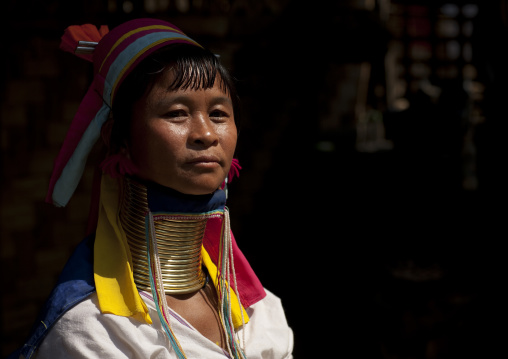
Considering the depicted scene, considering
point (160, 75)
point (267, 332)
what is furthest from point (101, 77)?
point (267, 332)

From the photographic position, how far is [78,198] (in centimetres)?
354

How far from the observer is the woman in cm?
160

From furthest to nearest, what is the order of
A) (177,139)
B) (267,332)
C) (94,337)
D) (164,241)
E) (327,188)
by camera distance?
(327,188) < (267,332) < (164,241) < (177,139) < (94,337)

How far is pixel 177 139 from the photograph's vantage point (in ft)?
5.41

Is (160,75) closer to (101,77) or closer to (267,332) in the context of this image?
(101,77)

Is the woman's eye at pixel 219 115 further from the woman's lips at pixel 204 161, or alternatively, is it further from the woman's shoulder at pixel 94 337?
the woman's shoulder at pixel 94 337

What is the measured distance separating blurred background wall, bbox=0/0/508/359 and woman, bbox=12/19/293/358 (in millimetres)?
1615

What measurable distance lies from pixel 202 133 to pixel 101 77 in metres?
0.35

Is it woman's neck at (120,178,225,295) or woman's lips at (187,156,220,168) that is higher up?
woman's lips at (187,156,220,168)

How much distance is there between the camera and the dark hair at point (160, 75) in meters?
1.67

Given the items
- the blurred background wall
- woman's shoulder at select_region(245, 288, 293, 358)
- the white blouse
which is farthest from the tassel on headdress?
the blurred background wall

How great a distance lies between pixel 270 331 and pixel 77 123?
0.90 m

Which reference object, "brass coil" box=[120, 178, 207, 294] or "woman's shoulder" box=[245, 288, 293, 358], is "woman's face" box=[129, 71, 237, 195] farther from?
"woman's shoulder" box=[245, 288, 293, 358]

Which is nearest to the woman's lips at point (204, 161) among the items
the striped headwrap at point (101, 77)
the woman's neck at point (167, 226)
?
the woman's neck at point (167, 226)
